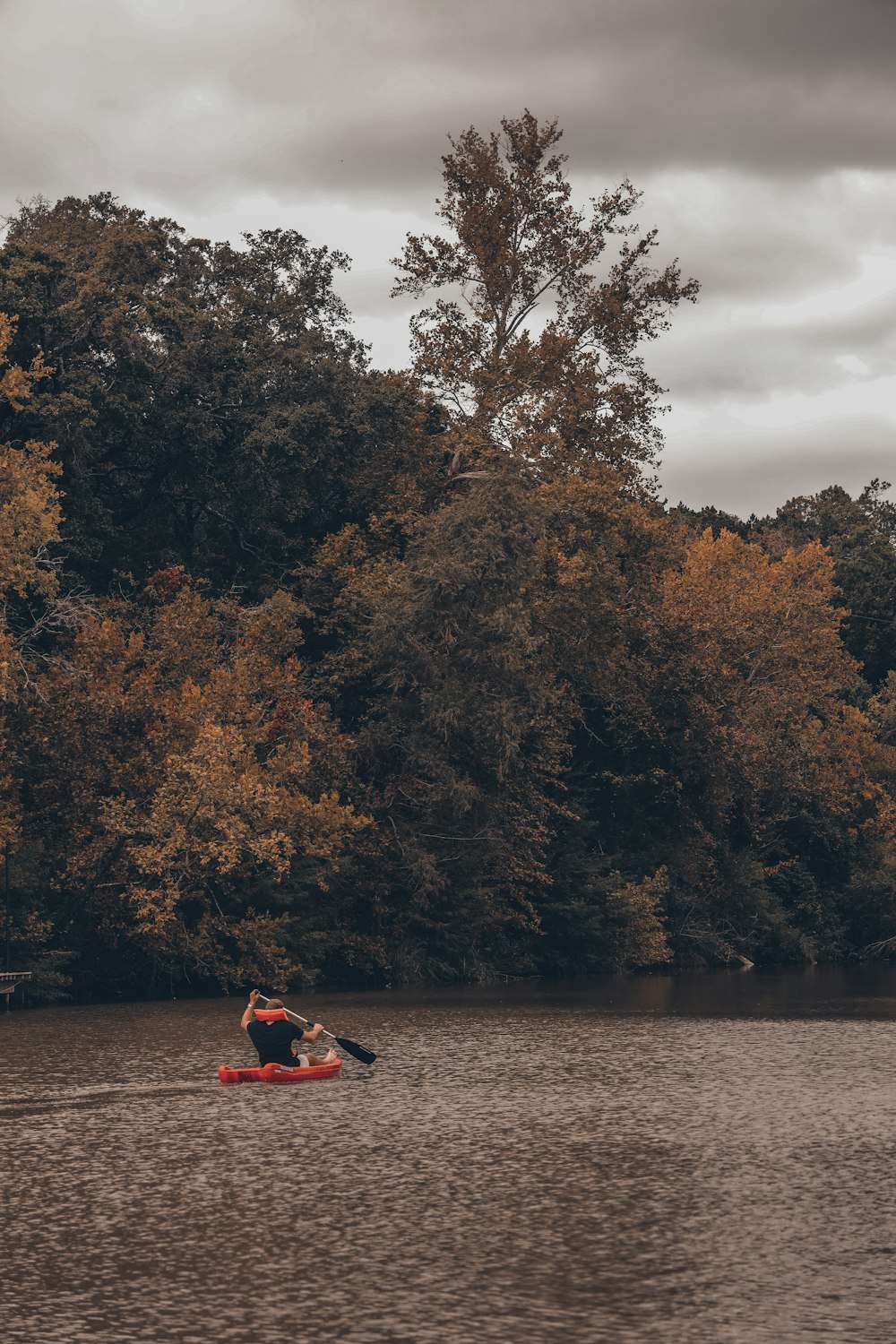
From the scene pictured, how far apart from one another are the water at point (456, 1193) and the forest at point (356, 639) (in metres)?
11.7

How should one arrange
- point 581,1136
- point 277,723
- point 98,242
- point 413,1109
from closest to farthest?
point 581,1136, point 413,1109, point 277,723, point 98,242

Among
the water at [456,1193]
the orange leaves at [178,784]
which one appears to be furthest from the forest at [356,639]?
the water at [456,1193]

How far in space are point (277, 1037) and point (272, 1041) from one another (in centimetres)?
10

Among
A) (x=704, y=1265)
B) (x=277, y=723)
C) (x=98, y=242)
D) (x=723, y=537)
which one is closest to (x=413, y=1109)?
(x=704, y=1265)

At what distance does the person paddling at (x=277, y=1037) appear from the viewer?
29.0 metres

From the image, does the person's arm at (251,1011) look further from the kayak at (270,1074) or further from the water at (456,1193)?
the water at (456,1193)

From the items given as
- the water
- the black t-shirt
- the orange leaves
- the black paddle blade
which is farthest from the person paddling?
the orange leaves

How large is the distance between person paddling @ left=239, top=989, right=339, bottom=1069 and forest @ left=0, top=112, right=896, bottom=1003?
1519 cm

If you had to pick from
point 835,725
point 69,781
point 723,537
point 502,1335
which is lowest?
point 502,1335

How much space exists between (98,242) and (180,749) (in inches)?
834

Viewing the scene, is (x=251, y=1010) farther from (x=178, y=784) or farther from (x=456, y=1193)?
(x=178, y=784)

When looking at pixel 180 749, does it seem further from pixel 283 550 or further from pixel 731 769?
pixel 731 769

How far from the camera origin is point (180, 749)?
4772 centimetres

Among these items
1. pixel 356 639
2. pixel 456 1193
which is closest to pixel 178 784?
pixel 356 639
